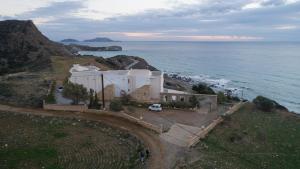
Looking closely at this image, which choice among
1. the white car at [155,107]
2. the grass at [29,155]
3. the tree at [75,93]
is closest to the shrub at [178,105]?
the white car at [155,107]

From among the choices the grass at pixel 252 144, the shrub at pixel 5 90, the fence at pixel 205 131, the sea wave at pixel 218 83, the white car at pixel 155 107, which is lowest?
the sea wave at pixel 218 83

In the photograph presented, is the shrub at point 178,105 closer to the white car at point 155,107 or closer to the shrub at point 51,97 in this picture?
the white car at point 155,107

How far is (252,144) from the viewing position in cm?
2978

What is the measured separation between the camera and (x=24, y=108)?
121ft

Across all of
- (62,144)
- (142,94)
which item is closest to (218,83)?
(142,94)

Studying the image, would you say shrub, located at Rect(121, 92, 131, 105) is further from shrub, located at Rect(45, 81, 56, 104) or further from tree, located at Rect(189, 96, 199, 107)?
shrub, located at Rect(45, 81, 56, 104)

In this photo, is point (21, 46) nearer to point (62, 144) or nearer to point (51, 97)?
point (51, 97)

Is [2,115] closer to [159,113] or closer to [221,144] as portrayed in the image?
[159,113]

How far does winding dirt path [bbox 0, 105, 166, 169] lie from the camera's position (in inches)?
961

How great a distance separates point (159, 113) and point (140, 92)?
5593 millimetres

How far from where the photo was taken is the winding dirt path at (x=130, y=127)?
2442cm

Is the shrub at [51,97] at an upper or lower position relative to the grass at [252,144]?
upper

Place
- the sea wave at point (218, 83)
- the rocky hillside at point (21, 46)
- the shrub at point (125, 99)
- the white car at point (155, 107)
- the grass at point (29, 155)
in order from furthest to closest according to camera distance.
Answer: the rocky hillside at point (21, 46) → the sea wave at point (218, 83) → the shrub at point (125, 99) → the white car at point (155, 107) → the grass at point (29, 155)

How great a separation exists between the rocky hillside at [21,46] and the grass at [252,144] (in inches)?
2065
